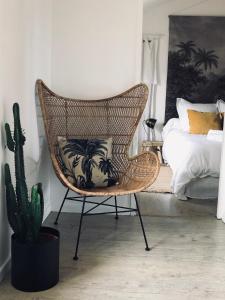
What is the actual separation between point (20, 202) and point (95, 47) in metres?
1.63

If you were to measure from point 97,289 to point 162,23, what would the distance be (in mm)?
4780

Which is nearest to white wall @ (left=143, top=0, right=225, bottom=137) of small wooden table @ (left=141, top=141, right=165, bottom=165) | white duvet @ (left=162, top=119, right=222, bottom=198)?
small wooden table @ (left=141, top=141, right=165, bottom=165)

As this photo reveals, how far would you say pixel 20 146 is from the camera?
7.57 ft

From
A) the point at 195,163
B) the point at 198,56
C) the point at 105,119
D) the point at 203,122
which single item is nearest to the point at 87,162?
the point at 105,119


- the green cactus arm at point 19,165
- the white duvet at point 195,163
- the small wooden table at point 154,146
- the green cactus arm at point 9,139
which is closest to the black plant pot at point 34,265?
the green cactus arm at point 19,165

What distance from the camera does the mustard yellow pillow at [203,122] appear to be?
17.7ft

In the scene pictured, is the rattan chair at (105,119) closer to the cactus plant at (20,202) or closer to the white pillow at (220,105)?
the cactus plant at (20,202)

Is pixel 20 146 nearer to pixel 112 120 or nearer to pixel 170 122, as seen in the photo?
pixel 112 120

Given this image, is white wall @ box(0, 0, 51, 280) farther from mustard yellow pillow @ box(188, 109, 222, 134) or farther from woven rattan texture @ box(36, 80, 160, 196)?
mustard yellow pillow @ box(188, 109, 222, 134)

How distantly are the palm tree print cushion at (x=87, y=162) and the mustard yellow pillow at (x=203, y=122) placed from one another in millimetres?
2488

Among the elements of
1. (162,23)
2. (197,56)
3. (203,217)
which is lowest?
(203,217)

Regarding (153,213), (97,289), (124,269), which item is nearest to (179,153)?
(153,213)

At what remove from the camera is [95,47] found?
346cm

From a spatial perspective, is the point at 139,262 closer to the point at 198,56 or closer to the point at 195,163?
the point at 195,163
